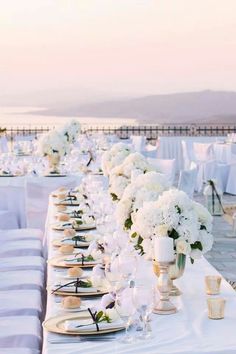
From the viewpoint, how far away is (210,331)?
2.44 meters

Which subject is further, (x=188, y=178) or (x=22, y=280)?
(x=188, y=178)

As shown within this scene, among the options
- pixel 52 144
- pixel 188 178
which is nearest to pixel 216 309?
pixel 188 178

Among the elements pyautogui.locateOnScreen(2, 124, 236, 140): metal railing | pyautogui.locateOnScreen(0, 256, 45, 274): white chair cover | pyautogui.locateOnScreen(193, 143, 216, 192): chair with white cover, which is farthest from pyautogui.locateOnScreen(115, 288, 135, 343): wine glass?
pyautogui.locateOnScreen(2, 124, 236, 140): metal railing

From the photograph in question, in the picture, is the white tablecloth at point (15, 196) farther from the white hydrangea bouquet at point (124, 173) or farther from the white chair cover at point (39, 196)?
the white hydrangea bouquet at point (124, 173)

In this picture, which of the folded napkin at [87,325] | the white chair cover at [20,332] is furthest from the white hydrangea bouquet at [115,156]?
the folded napkin at [87,325]

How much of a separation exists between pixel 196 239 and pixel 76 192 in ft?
11.6

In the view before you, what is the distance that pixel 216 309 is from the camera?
2551 millimetres

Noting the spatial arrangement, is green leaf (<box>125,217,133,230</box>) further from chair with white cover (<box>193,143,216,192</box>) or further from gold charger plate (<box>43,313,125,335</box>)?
chair with white cover (<box>193,143,216,192</box>)

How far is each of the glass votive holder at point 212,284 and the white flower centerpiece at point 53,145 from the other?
188 inches

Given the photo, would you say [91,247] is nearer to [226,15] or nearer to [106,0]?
[106,0]

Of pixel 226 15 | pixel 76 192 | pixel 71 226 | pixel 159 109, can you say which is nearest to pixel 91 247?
pixel 71 226

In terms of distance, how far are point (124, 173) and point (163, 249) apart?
5.80 feet

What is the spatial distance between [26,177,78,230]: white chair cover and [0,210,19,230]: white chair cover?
0.51 ft

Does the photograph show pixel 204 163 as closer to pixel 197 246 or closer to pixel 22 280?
pixel 22 280
